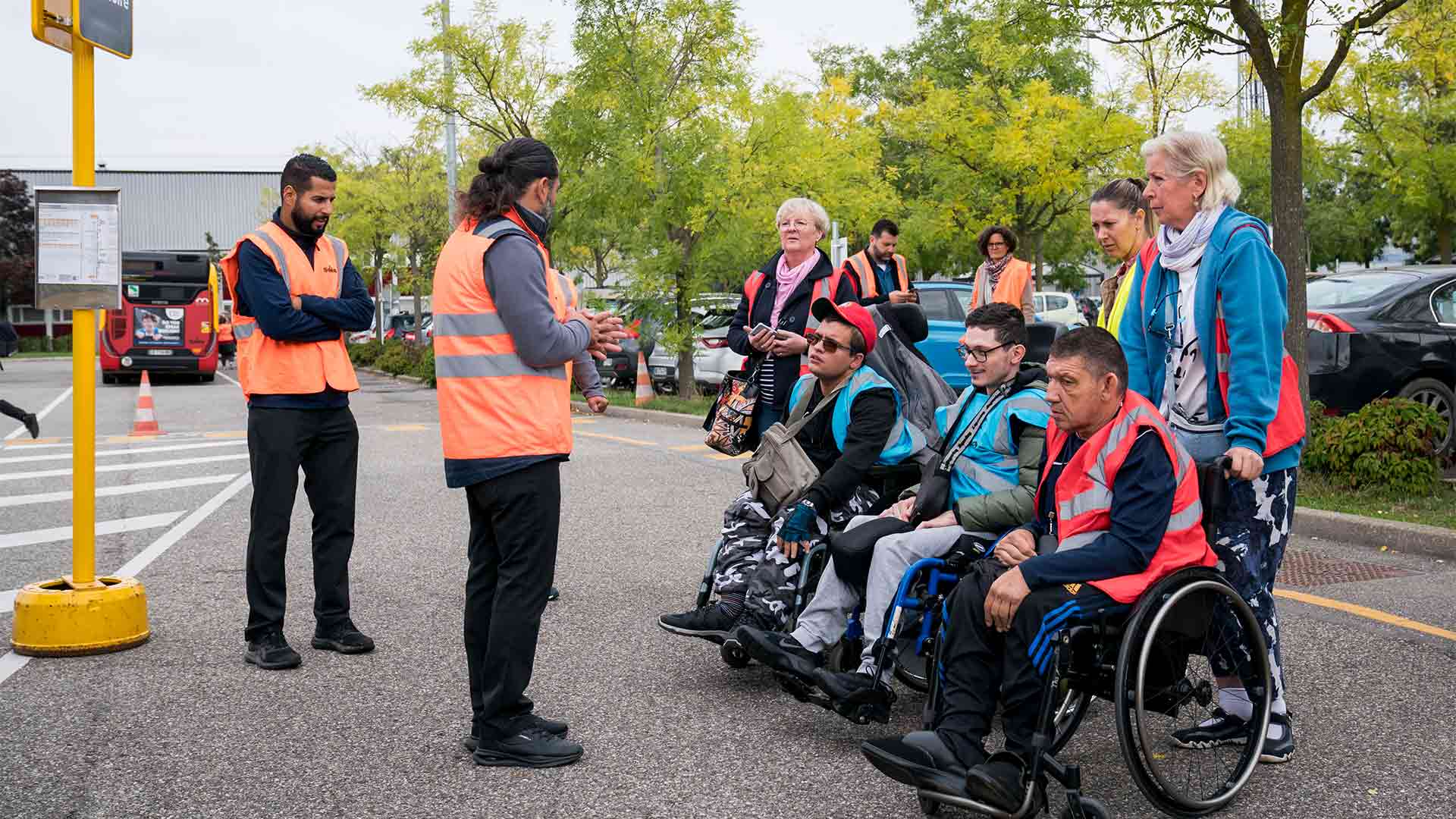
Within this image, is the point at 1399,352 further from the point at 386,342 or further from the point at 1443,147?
the point at 386,342

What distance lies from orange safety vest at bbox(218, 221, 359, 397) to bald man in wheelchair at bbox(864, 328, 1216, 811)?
9.41ft

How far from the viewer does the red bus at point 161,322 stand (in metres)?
30.8

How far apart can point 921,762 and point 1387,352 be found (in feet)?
27.5

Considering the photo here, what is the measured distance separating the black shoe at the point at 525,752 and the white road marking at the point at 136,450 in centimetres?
1131

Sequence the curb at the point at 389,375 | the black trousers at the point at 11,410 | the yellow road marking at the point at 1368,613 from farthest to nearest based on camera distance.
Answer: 1. the curb at the point at 389,375
2. the black trousers at the point at 11,410
3. the yellow road marking at the point at 1368,613

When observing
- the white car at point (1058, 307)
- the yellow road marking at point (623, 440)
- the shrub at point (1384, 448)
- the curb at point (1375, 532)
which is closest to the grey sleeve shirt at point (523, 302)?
the curb at point (1375, 532)

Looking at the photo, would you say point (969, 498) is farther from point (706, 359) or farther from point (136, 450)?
point (706, 359)

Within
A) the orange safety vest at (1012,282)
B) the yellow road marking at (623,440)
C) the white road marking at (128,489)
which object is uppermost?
the orange safety vest at (1012,282)

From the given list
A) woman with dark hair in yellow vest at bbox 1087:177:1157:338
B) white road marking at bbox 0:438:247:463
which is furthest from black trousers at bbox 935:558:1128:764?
white road marking at bbox 0:438:247:463

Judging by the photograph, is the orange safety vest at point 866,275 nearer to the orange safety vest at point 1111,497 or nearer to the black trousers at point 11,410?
the orange safety vest at point 1111,497

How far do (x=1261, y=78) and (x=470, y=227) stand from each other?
7.65 meters

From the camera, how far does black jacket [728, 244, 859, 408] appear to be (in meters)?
6.07

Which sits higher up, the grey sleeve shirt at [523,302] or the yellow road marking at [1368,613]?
the grey sleeve shirt at [523,302]

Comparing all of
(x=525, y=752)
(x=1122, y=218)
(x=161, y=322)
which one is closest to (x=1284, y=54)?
(x=1122, y=218)
